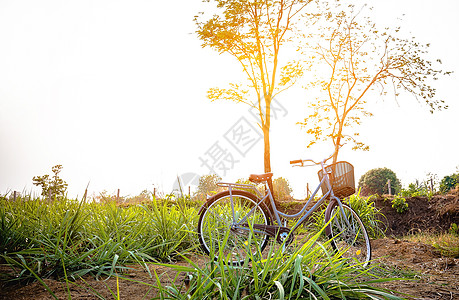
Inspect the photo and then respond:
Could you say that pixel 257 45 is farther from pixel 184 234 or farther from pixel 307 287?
pixel 307 287

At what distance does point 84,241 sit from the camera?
3609 mm

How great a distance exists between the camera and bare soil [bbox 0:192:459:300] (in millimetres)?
2426

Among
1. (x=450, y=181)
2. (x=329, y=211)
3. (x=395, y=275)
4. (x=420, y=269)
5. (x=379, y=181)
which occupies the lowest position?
(x=420, y=269)

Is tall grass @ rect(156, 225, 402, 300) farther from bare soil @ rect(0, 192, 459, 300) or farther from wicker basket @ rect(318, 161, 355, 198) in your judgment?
wicker basket @ rect(318, 161, 355, 198)

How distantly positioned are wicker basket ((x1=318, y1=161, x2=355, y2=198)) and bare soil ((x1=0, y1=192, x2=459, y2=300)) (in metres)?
0.85

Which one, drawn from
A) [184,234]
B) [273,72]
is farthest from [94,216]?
[273,72]

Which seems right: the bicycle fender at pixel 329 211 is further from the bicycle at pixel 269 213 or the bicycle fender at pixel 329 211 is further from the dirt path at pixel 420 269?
the dirt path at pixel 420 269

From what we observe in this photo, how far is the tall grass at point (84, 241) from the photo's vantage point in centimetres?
282

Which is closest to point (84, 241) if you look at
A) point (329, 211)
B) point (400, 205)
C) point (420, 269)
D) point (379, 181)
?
point (329, 211)

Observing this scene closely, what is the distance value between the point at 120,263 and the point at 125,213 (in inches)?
57.2

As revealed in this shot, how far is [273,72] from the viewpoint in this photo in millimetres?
14008

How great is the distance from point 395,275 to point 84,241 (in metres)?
3.07

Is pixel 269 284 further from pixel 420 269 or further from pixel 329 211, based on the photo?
pixel 420 269

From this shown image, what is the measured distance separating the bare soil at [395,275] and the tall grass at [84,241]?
135mm
